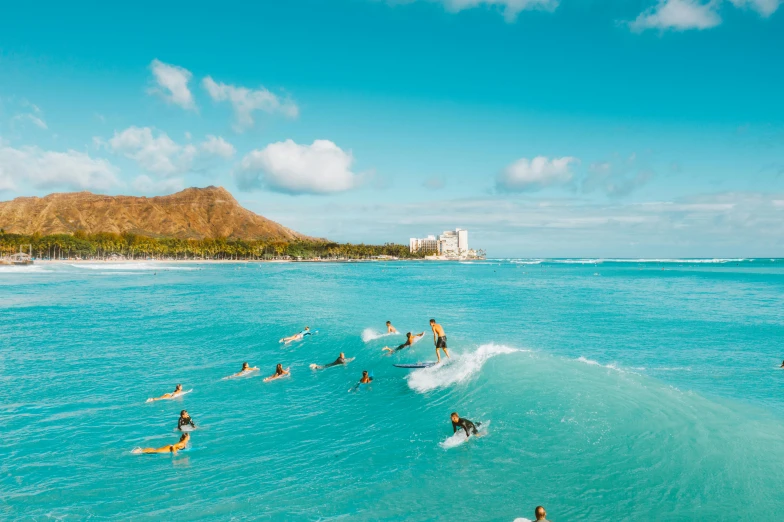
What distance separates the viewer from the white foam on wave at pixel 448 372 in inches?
799

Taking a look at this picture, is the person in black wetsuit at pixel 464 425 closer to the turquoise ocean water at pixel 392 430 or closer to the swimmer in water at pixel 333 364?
the turquoise ocean water at pixel 392 430

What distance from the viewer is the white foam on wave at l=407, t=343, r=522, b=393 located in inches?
799

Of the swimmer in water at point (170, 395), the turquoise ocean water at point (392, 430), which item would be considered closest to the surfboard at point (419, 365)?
the turquoise ocean water at point (392, 430)

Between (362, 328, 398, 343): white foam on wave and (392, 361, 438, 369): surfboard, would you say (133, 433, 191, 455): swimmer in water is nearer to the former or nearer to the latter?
(392, 361, 438, 369): surfboard

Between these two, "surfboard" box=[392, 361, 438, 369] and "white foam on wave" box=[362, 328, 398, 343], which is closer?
"surfboard" box=[392, 361, 438, 369]

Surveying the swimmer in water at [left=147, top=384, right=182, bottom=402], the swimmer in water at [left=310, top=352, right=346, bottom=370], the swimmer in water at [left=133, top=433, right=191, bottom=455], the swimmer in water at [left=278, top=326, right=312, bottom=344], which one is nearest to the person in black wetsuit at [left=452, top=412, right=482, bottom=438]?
the swimmer in water at [left=133, top=433, right=191, bottom=455]

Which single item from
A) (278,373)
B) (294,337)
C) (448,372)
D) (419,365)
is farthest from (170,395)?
(294,337)

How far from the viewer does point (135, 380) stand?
21.8 m

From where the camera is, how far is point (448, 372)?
70.0ft

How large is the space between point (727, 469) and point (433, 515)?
8149mm

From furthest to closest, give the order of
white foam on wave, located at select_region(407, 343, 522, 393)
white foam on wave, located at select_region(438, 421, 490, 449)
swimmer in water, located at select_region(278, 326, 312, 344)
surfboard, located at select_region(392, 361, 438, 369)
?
1. swimmer in water, located at select_region(278, 326, 312, 344)
2. surfboard, located at select_region(392, 361, 438, 369)
3. white foam on wave, located at select_region(407, 343, 522, 393)
4. white foam on wave, located at select_region(438, 421, 490, 449)

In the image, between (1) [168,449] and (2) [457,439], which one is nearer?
(1) [168,449]

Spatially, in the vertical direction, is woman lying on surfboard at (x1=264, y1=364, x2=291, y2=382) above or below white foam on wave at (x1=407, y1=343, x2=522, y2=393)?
below

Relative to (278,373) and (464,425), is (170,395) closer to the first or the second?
(278,373)
